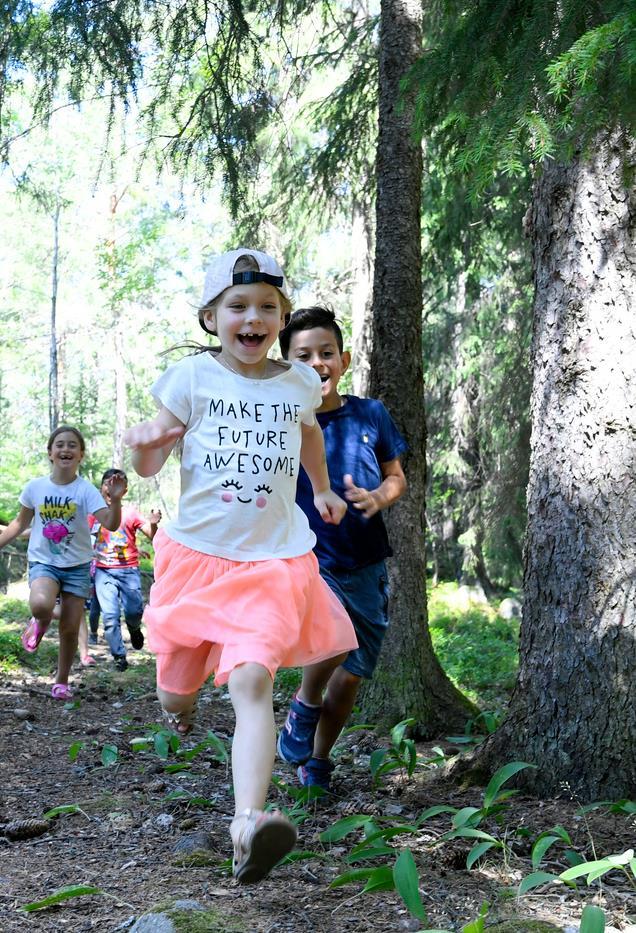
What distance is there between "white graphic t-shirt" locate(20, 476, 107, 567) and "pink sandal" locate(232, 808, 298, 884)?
5.18 m

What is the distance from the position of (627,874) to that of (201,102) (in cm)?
571

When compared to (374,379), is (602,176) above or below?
above

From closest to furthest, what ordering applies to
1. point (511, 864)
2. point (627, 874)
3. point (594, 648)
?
point (627, 874) < point (511, 864) < point (594, 648)

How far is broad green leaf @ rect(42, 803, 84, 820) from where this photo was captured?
418cm

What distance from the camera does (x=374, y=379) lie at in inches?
266

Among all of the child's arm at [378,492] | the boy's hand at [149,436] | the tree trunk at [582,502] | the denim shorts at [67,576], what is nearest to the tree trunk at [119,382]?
the denim shorts at [67,576]

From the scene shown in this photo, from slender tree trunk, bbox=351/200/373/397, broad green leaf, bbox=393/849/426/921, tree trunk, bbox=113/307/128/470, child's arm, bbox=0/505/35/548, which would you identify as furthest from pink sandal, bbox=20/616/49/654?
tree trunk, bbox=113/307/128/470

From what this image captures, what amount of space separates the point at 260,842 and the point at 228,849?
1098mm

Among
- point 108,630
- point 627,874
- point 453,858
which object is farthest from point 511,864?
point 108,630

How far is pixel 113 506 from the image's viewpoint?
721 cm

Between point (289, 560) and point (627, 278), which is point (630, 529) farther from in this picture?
point (289, 560)

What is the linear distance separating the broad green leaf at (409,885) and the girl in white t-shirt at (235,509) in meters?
0.69

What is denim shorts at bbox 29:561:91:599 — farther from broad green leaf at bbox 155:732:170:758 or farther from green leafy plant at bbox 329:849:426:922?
green leafy plant at bbox 329:849:426:922

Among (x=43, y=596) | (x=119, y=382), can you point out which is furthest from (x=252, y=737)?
(x=119, y=382)
